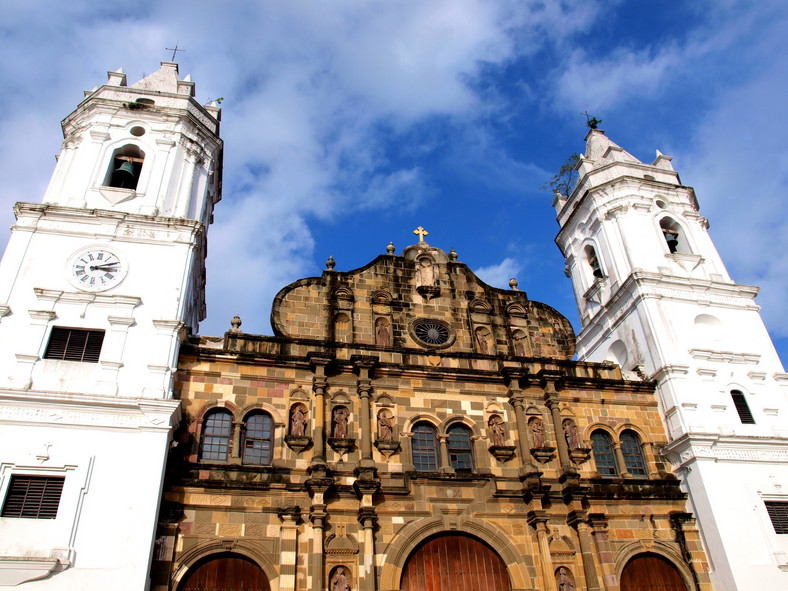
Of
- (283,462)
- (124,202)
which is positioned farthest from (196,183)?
(283,462)

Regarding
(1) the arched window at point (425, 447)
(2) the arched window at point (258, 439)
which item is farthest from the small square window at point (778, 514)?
(2) the arched window at point (258, 439)

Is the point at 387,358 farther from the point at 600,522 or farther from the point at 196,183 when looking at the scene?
the point at 196,183

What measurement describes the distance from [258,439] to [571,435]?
8.72 meters

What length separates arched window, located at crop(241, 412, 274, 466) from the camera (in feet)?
53.9

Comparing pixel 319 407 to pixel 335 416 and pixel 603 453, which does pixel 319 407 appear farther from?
pixel 603 453

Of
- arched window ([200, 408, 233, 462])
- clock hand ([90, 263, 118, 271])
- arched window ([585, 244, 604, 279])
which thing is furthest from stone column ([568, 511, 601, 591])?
clock hand ([90, 263, 118, 271])

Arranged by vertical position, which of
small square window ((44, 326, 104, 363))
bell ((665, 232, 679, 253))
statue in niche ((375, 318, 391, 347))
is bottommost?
small square window ((44, 326, 104, 363))

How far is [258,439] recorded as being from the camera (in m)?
16.7

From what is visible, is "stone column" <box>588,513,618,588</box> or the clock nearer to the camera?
"stone column" <box>588,513,618,588</box>

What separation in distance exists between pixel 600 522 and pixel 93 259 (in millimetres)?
15121

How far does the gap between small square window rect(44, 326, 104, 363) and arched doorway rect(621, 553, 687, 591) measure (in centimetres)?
1435

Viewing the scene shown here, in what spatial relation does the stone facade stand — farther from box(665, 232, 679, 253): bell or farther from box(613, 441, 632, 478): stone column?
box(665, 232, 679, 253): bell

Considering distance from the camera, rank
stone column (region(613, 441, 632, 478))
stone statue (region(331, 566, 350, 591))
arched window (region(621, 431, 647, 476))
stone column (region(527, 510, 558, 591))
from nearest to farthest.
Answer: stone statue (region(331, 566, 350, 591)), stone column (region(527, 510, 558, 591)), stone column (region(613, 441, 632, 478)), arched window (region(621, 431, 647, 476))

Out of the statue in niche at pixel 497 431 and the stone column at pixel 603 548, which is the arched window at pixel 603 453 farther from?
the statue in niche at pixel 497 431
